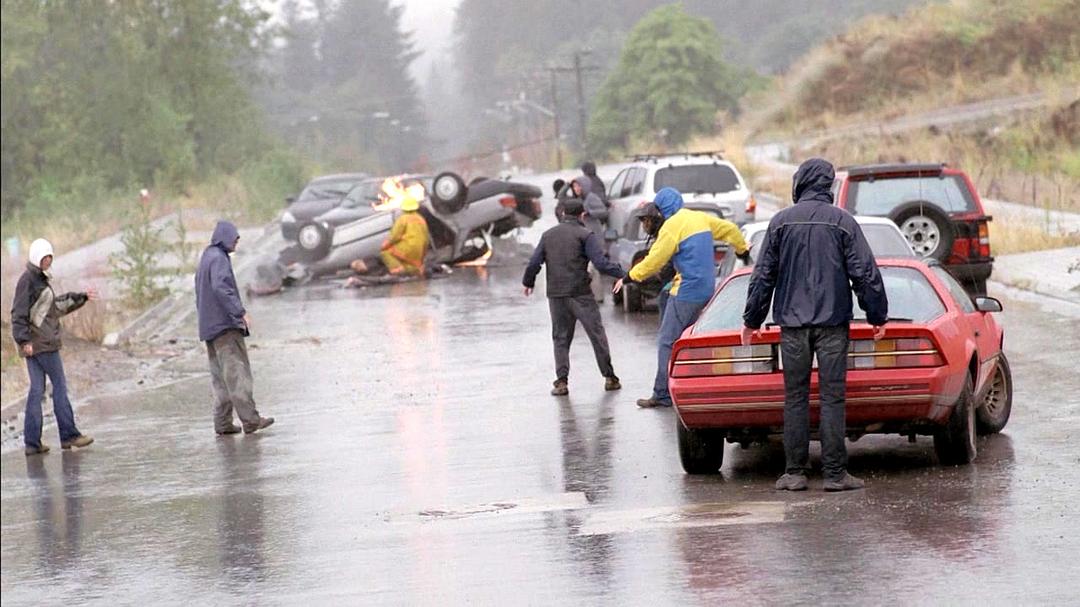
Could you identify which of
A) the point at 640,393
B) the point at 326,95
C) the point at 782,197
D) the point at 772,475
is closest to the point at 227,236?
the point at 640,393

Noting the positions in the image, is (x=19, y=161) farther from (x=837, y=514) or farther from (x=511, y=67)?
(x=511, y=67)

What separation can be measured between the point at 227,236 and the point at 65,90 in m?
51.6

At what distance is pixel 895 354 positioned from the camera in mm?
11039

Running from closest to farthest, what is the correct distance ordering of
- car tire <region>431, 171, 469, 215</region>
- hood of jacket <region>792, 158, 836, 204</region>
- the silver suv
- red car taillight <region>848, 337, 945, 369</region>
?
1. hood of jacket <region>792, 158, 836, 204</region>
2. red car taillight <region>848, 337, 945, 369</region>
3. the silver suv
4. car tire <region>431, 171, 469, 215</region>

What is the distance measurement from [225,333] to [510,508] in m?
5.64

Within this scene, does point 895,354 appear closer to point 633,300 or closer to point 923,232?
point 923,232

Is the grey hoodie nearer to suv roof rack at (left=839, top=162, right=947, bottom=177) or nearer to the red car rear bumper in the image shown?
suv roof rack at (left=839, top=162, right=947, bottom=177)

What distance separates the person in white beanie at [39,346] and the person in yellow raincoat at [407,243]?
14446 mm

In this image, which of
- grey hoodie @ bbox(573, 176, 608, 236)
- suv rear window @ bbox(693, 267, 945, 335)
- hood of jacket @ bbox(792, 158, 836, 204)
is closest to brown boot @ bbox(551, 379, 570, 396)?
suv rear window @ bbox(693, 267, 945, 335)

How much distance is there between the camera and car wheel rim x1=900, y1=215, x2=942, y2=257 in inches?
813

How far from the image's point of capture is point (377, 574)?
944 centimetres

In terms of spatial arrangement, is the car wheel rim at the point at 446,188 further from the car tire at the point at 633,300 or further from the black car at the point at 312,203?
the black car at the point at 312,203

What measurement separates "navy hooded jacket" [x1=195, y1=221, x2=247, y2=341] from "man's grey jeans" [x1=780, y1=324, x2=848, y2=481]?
6.48m

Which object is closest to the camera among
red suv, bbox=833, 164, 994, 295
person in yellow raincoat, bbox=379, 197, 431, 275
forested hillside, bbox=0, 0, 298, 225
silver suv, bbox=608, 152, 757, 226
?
red suv, bbox=833, 164, 994, 295
